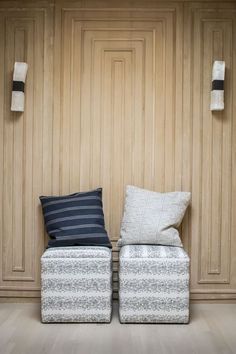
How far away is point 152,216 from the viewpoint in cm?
460

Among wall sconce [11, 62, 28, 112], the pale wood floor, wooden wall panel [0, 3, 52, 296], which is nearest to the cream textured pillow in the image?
the pale wood floor

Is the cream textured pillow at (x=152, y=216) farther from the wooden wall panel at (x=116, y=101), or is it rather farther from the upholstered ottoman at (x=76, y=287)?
the upholstered ottoman at (x=76, y=287)

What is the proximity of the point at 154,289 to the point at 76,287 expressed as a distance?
575mm

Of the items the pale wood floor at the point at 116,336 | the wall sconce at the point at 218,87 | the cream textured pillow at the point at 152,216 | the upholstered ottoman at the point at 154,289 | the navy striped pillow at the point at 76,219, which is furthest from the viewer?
the wall sconce at the point at 218,87

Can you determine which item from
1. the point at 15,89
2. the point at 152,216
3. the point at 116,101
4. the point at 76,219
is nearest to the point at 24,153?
the point at 15,89

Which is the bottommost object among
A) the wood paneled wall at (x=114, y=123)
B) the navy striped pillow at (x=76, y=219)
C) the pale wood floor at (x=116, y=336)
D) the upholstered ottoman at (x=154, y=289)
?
the pale wood floor at (x=116, y=336)

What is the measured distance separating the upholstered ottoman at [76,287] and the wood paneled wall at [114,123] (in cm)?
65

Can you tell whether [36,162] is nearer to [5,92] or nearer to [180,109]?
[5,92]

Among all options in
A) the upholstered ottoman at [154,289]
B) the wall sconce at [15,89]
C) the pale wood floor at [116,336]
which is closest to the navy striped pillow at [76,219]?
the upholstered ottoman at [154,289]

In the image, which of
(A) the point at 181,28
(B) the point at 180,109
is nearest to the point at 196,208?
(B) the point at 180,109

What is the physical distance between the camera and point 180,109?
190 inches

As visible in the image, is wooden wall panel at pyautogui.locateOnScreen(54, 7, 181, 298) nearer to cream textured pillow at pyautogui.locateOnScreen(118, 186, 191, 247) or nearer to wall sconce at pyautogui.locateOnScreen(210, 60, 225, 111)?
cream textured pillow at pyautogui.locateOnScreen(118, 186, 191, 247)

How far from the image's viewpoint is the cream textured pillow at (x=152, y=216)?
4539mm

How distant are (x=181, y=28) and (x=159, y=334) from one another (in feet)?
8.28
